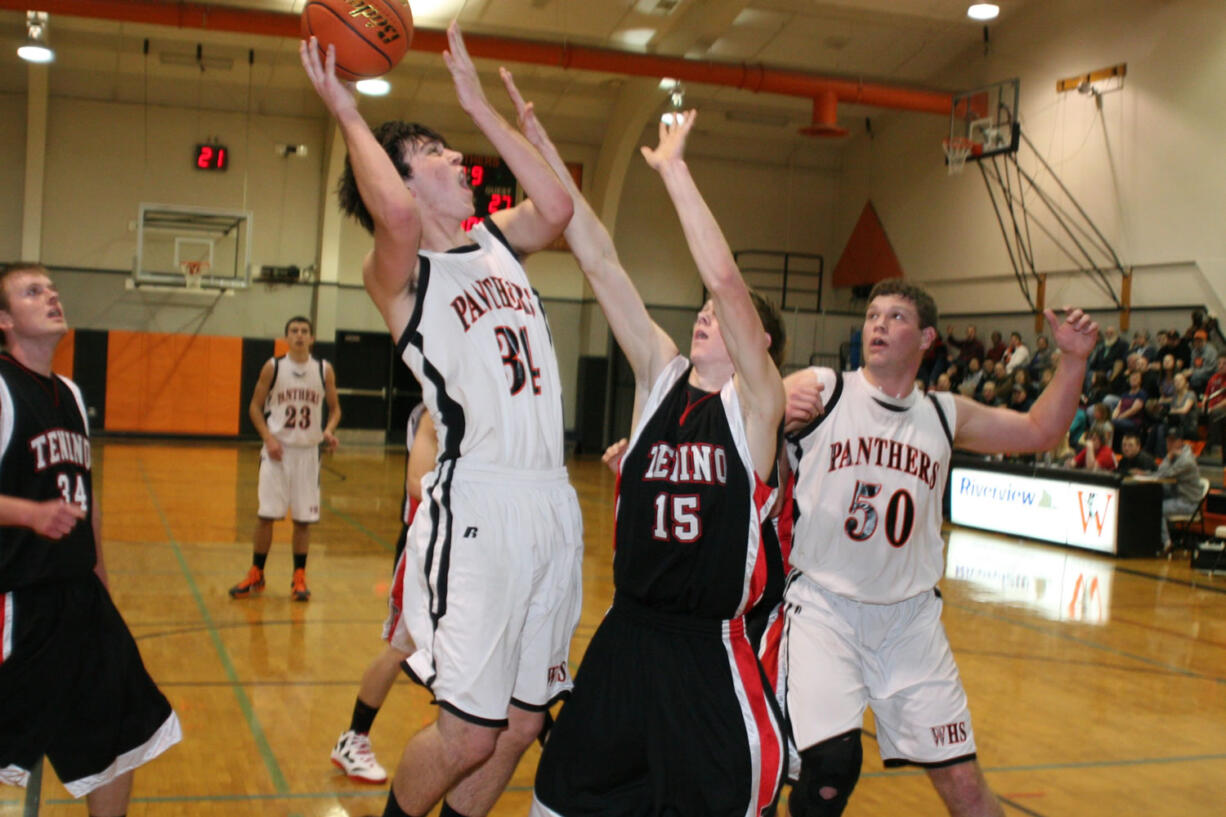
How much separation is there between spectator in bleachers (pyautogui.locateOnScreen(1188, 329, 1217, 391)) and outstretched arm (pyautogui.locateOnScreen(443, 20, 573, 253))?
1315 centimetres

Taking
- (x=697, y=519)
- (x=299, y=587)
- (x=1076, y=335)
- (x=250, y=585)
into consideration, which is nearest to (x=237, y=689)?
(x=299, y=587)

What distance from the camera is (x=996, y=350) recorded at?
60.4ft

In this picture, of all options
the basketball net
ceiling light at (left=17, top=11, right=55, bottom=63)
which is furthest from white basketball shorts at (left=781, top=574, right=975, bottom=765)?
ceiling light at (left=17, top=11, right=55, bottom=63)

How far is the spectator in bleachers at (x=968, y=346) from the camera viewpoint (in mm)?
18734

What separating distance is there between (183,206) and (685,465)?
64.9ft

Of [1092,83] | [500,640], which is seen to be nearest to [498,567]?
[500,640]

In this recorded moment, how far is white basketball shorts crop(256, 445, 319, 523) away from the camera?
25.0ft

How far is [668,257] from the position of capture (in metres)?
23.7

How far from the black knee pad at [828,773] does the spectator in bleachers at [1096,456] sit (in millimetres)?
10434

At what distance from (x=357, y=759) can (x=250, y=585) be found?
3636 millimetres

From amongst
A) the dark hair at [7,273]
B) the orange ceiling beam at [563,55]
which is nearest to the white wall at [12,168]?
the orange ceiling beam at [563,55]

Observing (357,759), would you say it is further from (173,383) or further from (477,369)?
(173,383)

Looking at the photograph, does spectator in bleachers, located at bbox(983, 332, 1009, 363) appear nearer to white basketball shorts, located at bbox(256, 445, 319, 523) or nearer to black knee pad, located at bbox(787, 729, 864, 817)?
white basketball shorts, located at bbox(256, 445, 319, 523)

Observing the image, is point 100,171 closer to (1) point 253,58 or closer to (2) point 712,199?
(1) point 253,58
